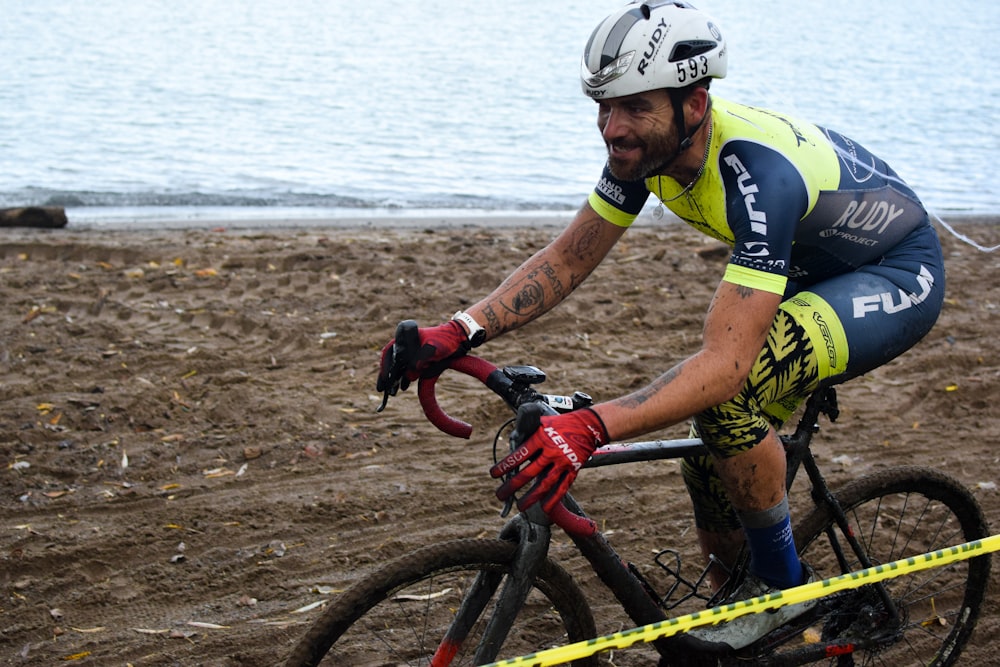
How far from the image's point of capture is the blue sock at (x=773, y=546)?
3.15m

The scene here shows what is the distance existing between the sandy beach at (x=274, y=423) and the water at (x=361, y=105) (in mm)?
2112

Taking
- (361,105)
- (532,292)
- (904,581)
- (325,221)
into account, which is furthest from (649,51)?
→ (361,105)

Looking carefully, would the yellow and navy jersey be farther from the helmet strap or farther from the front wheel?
the front wheel

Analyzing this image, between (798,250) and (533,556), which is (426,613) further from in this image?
(798,250)

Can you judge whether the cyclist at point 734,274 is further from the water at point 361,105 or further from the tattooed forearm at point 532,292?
the water at point 361,105

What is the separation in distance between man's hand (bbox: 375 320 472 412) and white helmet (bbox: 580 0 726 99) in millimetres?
836

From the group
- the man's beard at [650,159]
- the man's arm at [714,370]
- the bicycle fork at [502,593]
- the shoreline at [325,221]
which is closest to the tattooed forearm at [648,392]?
the man's arm at [714,370]

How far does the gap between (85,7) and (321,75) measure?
37.5 feet

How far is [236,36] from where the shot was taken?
24.7 meters

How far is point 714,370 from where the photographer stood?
2.71 m

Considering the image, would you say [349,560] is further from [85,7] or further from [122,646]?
[85,7]

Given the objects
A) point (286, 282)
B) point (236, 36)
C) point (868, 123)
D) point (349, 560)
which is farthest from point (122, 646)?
point (236, 36)

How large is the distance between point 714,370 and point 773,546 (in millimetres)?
787

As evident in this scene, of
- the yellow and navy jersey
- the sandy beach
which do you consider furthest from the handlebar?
the sandy beach
